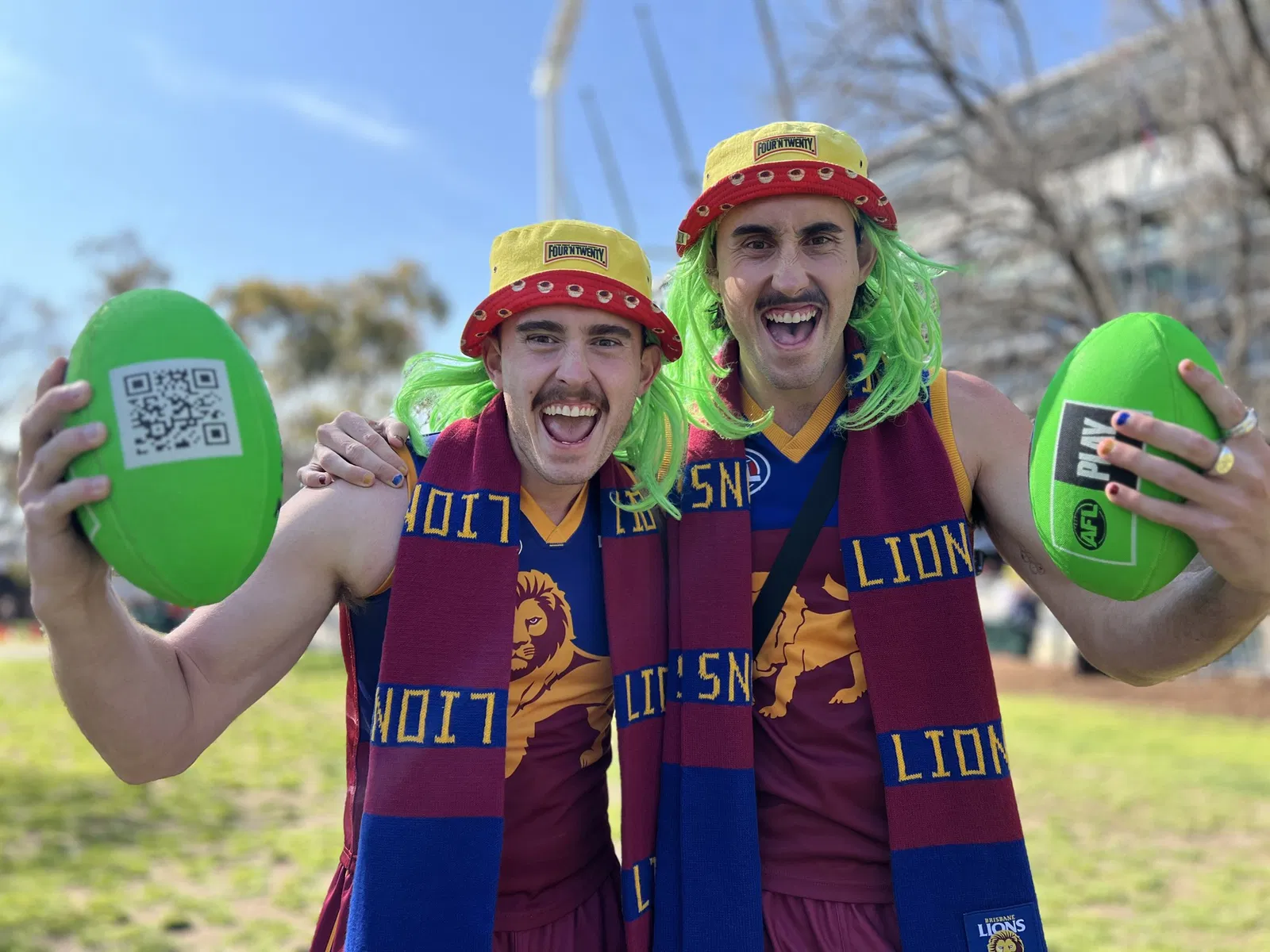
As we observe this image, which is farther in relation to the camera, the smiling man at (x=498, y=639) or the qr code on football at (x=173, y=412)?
the smiling man at (x=498, y=639)

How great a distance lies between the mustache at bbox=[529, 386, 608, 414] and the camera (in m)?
2.36

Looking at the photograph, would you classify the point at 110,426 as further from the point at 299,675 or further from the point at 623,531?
the point at 299,675

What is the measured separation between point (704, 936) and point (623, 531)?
90 centimetres

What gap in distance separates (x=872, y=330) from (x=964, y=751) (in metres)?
1.09

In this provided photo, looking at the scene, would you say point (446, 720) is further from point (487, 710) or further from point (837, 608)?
point (837, 608)

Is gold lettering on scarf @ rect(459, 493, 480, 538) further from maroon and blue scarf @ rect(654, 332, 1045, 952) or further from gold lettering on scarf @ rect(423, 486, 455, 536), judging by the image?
maroon and blue scarf @ rect(654, 332, 1045, 952)

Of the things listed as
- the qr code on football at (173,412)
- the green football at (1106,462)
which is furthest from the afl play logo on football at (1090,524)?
the qr code on football at (173,412)

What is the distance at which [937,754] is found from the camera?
2.22 metres

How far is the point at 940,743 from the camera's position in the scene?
2227 millimetres

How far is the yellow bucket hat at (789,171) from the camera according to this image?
2467mm

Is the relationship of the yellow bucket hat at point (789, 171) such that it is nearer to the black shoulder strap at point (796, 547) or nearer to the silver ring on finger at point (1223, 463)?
the black shoulder strap at point (796, 547)

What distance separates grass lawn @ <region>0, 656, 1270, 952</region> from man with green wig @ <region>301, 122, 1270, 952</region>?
312cm

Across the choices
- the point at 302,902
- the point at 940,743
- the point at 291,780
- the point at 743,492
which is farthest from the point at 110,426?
the point at 291,780

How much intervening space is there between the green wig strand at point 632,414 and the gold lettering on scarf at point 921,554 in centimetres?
56
